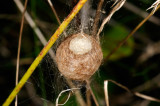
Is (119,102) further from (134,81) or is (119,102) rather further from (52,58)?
(52,58)

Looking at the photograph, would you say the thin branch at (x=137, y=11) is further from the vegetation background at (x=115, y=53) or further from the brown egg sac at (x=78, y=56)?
the brown egg sac at (x=78, y=56)

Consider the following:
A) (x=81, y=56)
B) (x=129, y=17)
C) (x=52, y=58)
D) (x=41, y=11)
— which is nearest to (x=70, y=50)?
(x=81, y=56)

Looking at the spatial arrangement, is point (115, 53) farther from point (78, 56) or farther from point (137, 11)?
point (78, 56)

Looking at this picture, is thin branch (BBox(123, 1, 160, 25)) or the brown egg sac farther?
thin branch (BBox(123, 1, 160, 25))

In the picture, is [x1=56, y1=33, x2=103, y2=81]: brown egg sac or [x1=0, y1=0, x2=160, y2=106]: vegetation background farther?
[x1=0, y1=0, x2=160, y2=106]: vegetation background

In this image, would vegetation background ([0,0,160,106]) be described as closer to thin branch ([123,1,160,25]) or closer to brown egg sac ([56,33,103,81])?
thin branch ([123,1,160,25])

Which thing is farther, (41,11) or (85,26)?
(41,11)

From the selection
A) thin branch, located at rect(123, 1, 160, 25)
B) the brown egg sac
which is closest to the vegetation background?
thin branch, located at rect(123, 1, 160, 25)

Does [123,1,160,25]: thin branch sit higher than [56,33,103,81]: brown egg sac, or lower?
higher

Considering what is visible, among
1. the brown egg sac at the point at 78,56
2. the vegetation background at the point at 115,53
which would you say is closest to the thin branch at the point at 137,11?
the vegetation background at the point at 115,53
